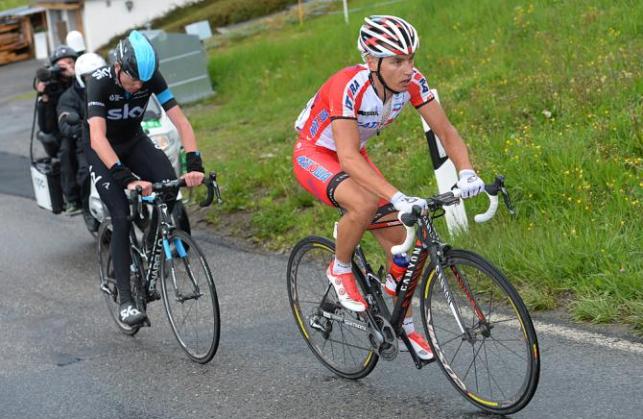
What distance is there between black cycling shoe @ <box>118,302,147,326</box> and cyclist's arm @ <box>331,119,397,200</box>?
2.34m

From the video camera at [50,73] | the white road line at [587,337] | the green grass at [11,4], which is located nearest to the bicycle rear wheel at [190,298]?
the white road line at [587,337]

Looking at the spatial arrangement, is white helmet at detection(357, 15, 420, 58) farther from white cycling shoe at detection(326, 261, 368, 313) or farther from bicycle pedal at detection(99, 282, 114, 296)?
bicycle pedal at detection(99, 282, 114, 296)

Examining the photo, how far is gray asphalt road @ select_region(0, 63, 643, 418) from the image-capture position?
17.9 ft

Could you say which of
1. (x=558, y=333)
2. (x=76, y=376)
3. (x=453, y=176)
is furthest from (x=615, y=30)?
(x=76, y=376)

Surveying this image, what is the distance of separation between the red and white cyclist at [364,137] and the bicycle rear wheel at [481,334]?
0.29m

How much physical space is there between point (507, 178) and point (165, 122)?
12.5ft

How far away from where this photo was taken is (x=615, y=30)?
41.0 ft

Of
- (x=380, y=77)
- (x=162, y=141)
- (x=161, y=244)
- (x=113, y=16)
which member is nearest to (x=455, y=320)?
(x=380, y=77)

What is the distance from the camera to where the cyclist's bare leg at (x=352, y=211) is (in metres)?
5.34

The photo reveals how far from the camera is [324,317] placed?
6.16 m

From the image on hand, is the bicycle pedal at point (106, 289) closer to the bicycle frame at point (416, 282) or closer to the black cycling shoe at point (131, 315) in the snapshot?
the black cycling shoe at point (131, 315)

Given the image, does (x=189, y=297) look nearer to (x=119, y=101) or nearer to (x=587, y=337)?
(x=119, y=101)

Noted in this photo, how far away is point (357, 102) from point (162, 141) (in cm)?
547

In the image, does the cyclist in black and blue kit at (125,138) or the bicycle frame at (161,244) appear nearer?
the cyclist in black and blue kit at (125,138)
